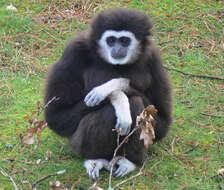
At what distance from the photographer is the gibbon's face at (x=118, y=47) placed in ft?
19.8

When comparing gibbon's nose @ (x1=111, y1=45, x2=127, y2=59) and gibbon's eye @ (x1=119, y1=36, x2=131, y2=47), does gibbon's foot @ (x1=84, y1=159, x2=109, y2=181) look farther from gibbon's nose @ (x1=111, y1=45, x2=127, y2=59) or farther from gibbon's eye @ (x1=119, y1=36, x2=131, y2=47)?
gibbon's eye @ (x1=119, y1=36, x2=131, y2=47)

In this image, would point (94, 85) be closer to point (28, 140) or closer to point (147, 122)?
point (147, 122)

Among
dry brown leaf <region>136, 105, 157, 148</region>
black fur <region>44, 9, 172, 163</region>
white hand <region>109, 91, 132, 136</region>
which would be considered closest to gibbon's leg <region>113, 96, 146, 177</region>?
black fur <region>44, 9, 172, 163</region>

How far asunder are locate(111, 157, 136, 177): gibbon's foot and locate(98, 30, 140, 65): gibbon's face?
1241 mm

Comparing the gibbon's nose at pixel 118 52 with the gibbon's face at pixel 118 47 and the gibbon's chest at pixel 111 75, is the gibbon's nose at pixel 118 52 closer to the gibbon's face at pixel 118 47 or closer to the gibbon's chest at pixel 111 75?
the gibbon's face at pixel 118 47

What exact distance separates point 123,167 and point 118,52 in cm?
145

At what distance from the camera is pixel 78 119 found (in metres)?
6.17

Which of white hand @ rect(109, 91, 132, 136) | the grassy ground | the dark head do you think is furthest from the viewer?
the grassy ground

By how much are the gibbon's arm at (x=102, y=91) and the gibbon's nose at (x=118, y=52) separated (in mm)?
293

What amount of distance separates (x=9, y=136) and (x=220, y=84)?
3.85 m

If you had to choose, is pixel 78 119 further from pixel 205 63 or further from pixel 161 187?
pixel 205 63

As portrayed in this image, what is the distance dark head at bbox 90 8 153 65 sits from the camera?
5941 millimetres

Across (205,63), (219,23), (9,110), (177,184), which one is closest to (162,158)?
(177,184)

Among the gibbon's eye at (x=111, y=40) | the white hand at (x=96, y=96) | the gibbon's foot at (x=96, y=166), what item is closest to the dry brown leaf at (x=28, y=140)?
the white hand at (x=96, y=96)
